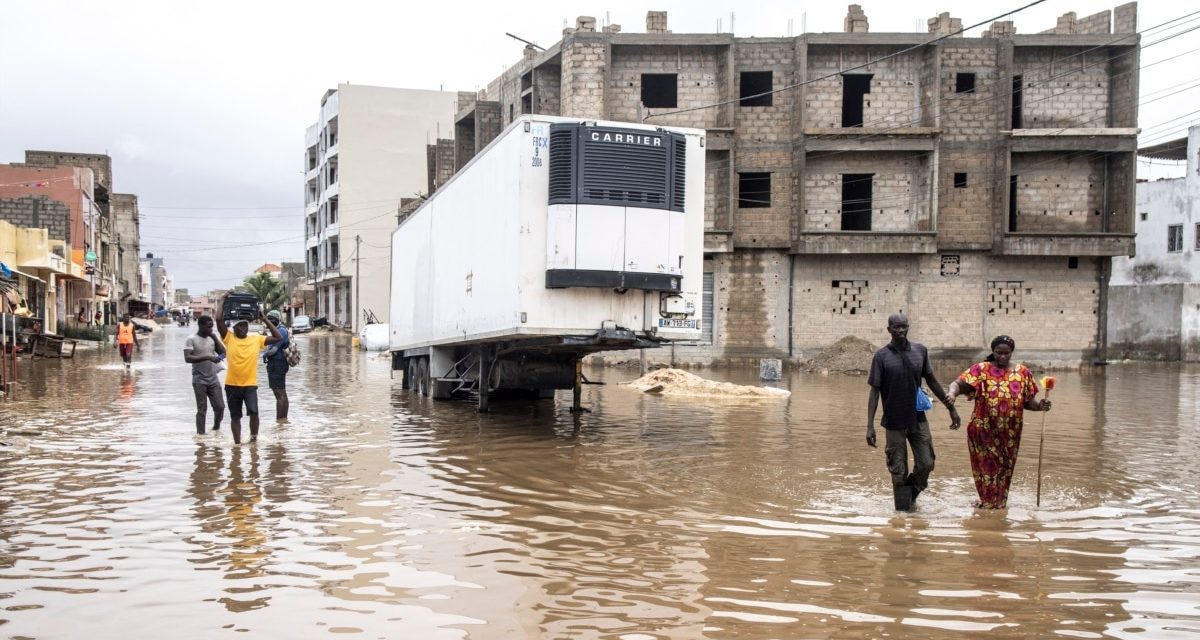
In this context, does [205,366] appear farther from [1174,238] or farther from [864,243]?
[1174,238]

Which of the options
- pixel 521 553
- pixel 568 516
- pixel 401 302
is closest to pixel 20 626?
pixel 521 553

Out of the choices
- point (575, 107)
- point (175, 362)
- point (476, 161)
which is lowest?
point (175, 362)

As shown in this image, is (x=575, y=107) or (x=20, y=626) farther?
(x=575, y=107)

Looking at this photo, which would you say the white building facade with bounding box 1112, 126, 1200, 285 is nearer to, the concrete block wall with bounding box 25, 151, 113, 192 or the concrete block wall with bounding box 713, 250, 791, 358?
the concrete block wall with bounding box 713, 250, 791, 358

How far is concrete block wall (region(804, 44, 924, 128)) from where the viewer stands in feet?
112

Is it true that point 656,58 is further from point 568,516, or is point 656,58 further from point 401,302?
point 568,516

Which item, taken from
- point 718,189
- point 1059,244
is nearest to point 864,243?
point 718,189

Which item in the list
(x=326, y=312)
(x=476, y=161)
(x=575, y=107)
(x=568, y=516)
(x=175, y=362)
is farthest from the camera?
(x=326, y=312)

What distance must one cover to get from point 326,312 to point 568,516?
265 feet

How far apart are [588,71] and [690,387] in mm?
16102

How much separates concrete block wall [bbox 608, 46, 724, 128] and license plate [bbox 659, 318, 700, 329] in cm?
2248

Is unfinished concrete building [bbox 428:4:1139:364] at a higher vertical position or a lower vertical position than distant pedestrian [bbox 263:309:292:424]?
higher

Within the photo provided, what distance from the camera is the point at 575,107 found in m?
34.1

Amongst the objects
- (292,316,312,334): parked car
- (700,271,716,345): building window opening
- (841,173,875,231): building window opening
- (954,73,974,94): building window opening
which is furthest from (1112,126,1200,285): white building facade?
(292,316,312,334): parked car
